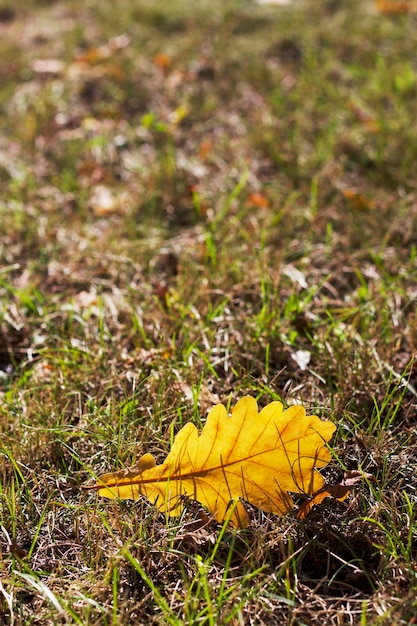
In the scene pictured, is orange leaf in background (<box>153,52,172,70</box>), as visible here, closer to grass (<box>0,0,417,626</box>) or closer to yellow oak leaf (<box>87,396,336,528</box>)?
grass (<box>0,0,417,626</box>)

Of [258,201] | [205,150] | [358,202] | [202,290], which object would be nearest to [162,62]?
[205,150]

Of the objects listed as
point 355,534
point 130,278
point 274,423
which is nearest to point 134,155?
point 130,278

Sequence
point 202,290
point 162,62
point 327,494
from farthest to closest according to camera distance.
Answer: point 162,62 < point 202,290 < point 327,494

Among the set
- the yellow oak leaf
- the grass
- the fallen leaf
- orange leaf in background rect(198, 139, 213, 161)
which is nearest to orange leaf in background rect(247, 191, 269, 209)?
the grass

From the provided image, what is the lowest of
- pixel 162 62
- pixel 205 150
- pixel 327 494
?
pixel 327 494

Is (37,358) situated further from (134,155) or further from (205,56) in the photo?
(205,56)

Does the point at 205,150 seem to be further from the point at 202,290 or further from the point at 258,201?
the point at 202,290
